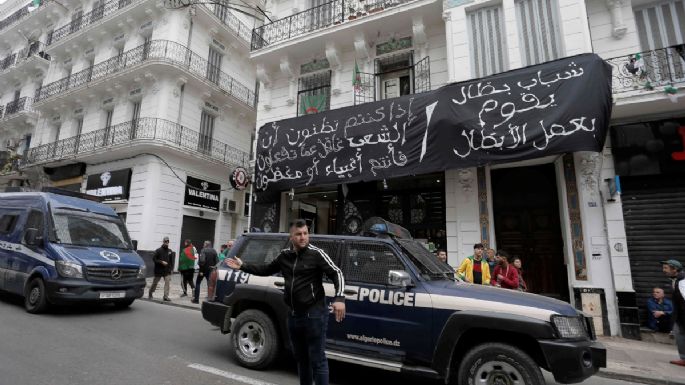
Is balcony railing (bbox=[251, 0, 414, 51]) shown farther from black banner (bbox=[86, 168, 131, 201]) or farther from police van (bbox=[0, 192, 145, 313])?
black banner (bbox=[86, 168, 131, 201])

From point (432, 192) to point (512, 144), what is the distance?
280cm

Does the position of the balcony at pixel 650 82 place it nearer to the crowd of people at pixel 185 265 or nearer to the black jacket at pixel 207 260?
the crowd of people at pixel 185 265

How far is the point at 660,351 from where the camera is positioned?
6.87 m

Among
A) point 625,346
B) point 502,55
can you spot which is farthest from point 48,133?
point 625,346

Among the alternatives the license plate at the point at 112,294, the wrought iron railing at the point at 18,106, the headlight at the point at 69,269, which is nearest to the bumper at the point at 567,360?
the license plate at the point at 112,294

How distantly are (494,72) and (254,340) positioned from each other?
8907mm

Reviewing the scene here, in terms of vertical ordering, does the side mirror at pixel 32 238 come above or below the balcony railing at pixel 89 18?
below

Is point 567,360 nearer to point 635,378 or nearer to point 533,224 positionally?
point 635,378

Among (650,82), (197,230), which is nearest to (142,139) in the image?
(197,230)

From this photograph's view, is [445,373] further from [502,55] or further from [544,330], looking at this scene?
[502,55]

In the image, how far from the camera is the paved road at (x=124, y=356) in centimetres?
420

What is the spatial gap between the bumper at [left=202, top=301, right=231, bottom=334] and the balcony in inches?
364

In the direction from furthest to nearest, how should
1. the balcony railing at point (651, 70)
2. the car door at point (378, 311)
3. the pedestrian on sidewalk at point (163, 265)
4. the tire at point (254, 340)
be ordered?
the pedestrian on sidewalk at point (163, 265) < the balcony railing at point (651, 70) < the tire at point (254, 340) < the car door at point (378, 311)

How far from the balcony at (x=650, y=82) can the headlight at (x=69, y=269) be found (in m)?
12.0
